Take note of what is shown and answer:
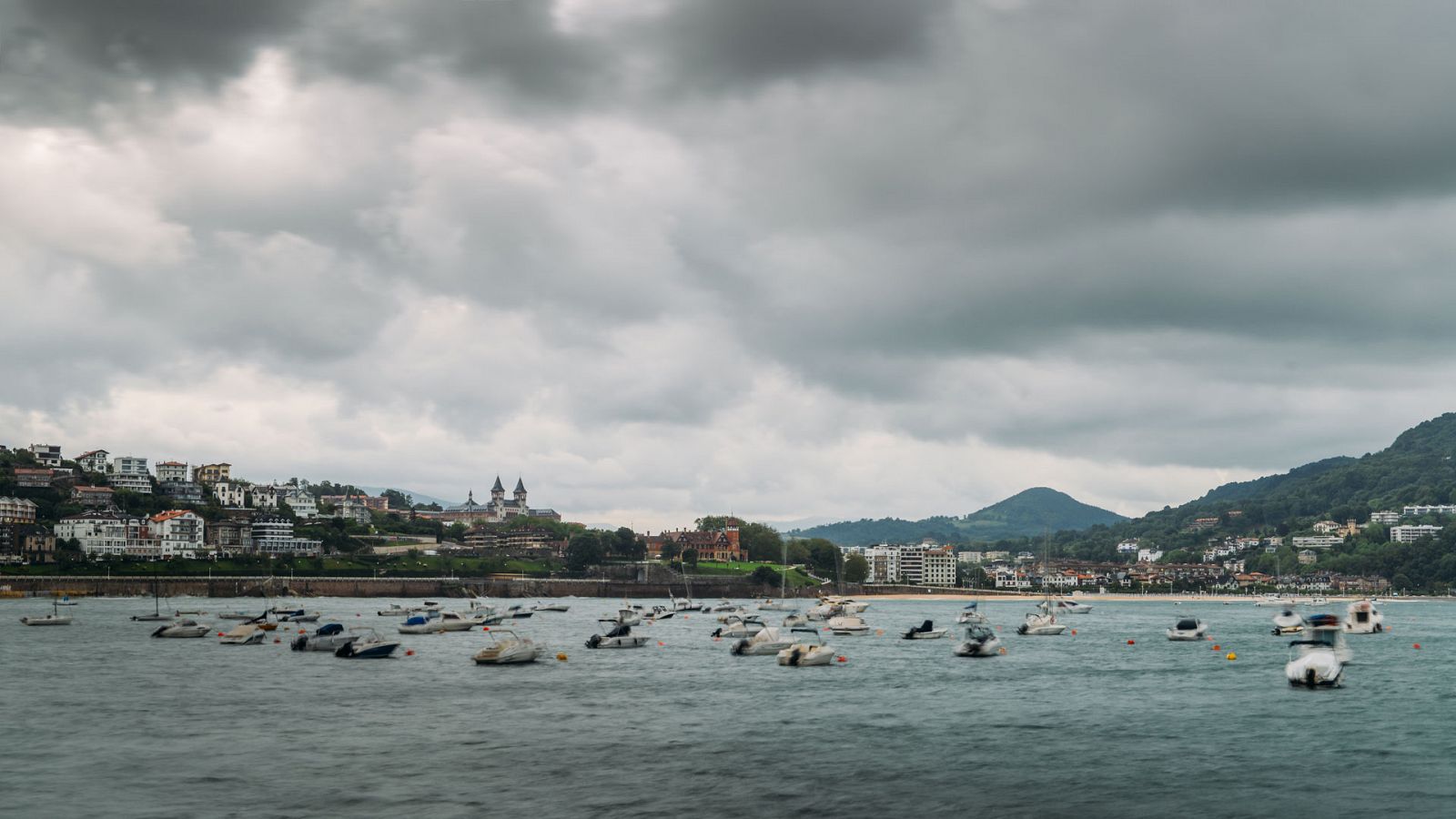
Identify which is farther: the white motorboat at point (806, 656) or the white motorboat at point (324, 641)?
the white motorboat at point (324, 641)

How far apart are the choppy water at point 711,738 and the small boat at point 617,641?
1210 centimetres

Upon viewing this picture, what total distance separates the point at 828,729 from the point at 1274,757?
1449cm

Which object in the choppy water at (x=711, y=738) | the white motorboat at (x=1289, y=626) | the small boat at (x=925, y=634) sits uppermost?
the choppy water at (x=711, y=738)

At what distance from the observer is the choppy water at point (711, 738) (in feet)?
102

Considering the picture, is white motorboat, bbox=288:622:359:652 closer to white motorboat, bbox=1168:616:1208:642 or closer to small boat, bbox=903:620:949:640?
small boat, bbox=903:620:949:640

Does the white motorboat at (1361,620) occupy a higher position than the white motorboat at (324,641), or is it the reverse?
the white motorboat at (324,641)

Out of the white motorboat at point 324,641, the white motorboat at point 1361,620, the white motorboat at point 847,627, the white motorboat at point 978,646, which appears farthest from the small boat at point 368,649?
the white motorboat at point 1361,620

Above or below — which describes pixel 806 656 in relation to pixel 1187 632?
above

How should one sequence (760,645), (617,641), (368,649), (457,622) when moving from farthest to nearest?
1. (457,622)
2. (617,641)
3. (760,645)
4. (368,649)

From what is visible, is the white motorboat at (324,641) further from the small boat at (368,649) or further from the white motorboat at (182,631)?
the white motorboat at (182,631)

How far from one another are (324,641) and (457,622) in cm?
3184

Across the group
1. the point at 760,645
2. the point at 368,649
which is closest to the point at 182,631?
the point at 368,649

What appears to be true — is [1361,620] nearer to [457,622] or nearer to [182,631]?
[457,622]

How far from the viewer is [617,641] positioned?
89.1 m
